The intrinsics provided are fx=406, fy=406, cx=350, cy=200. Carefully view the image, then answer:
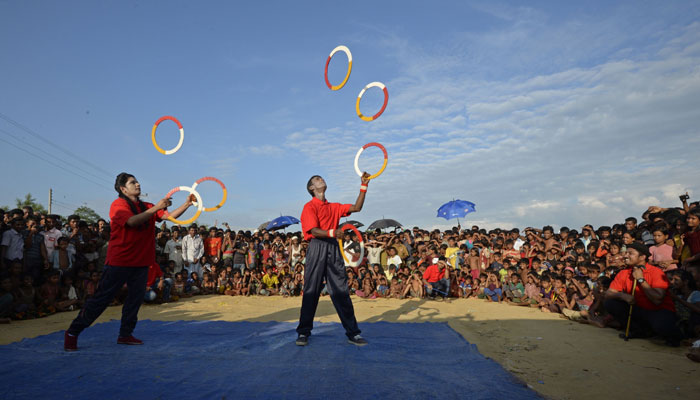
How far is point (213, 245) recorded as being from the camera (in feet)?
44.7

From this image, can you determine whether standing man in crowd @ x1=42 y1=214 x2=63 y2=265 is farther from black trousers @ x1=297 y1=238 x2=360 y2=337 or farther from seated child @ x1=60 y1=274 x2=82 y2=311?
black trousers @ x1=297 y1=238 x2=360 y2=337

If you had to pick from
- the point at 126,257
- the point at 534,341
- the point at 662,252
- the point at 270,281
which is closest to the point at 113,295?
the point at 126,257

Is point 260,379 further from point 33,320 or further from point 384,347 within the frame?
point 33,320

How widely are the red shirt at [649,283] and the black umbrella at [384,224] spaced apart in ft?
39.1

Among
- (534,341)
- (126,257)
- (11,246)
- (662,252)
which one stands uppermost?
(11,246)

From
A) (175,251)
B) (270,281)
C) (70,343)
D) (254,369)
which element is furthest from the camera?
(270,281)

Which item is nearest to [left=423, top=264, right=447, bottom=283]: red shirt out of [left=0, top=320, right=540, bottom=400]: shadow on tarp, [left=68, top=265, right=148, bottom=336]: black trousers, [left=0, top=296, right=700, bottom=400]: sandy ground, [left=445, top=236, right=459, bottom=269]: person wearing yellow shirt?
[left=0, top=296, right=700, bottom=400]: sandy ground

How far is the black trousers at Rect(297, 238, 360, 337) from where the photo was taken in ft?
17.4

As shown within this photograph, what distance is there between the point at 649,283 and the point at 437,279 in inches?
250

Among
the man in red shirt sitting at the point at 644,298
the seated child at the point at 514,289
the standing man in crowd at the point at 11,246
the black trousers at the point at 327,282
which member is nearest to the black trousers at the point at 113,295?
the black trousers at the point at 327,282

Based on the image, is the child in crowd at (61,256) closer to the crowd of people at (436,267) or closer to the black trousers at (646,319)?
the crowd of people at (436,267)

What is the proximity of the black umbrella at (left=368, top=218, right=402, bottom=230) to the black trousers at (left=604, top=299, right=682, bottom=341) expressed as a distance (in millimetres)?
11732

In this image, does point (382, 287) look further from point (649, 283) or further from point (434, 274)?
point (649, 283)

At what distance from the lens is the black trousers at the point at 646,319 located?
5.54m
